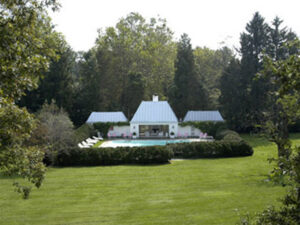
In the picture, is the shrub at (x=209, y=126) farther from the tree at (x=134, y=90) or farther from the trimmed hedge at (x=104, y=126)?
the tree at (x=134, y=90)

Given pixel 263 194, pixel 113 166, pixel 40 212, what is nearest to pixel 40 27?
pixel 40 212

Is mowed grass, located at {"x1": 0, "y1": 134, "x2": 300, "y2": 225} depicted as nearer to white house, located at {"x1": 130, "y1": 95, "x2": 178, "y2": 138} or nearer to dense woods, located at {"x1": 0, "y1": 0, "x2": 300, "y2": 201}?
dense woods, located at {"x1": 0, "y1": 0, "x2": 300, "y2": 201}

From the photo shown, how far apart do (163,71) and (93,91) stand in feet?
41.6

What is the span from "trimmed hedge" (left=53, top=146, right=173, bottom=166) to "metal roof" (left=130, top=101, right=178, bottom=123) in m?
12.6

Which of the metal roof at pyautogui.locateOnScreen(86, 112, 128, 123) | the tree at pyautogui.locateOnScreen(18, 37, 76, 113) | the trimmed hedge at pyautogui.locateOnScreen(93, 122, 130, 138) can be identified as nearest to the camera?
the trimmed hedge at pyautogui.locateOnScreen(93, 122, 130, 138)

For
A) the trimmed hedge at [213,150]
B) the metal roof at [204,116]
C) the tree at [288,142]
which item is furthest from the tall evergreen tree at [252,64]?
the tree at [288,142]

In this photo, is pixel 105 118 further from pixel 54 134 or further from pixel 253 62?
pixel 253 62

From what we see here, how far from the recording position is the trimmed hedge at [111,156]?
16891 mm

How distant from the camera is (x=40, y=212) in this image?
943cm

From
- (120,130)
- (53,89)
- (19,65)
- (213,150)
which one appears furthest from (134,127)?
(19,65)

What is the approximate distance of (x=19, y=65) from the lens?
4.30 m

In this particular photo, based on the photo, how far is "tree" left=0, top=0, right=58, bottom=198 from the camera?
4.16 meters

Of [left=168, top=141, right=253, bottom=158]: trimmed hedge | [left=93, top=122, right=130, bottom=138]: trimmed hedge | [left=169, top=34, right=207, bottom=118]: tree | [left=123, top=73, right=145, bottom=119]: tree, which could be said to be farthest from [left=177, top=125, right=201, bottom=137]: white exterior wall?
[left=168, top=141, right=253, bottom=158]: trimmed hedge

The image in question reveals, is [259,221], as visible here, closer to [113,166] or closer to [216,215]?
[216,215]
